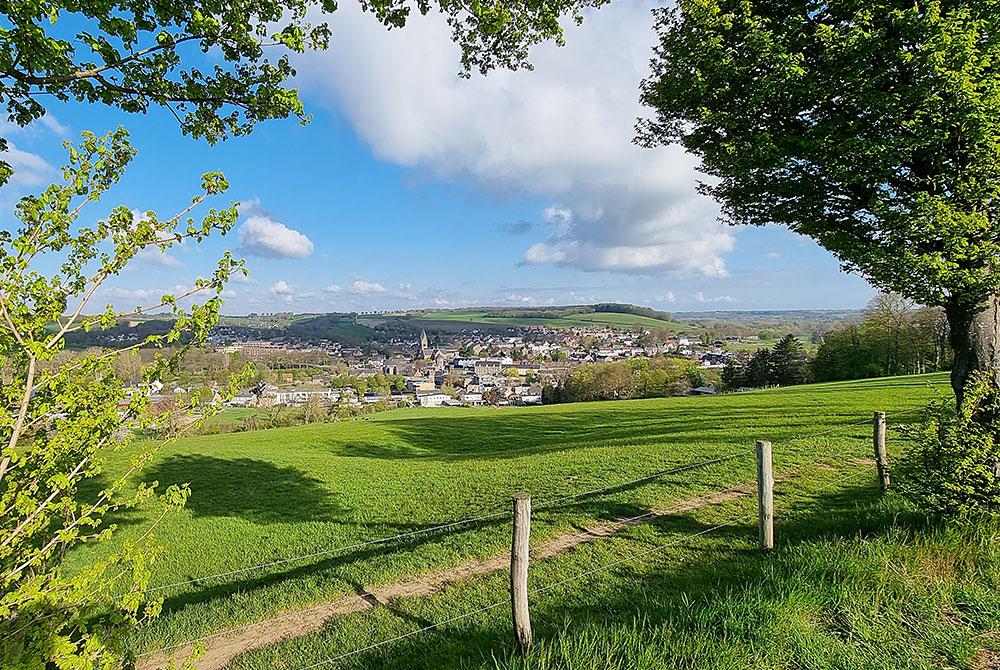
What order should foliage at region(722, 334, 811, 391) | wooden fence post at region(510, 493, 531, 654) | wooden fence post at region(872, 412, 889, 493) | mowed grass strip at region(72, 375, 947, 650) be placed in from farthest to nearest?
1. foliage at region(722, 334, 811, 391)
2. wooden fence post at region(872, 412, 889, 493)
3. mowed grass strip at region(72, 375, 947, 650)
4. wooden fence post at region(510, 493, 531, 654)

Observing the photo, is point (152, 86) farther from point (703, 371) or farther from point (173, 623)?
point (703, 371)

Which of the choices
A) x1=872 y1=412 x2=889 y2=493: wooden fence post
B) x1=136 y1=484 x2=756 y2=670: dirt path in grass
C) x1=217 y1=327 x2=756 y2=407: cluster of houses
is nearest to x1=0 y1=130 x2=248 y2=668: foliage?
x1=136 y1=484 x2=756 y2=670: dirt path in grass

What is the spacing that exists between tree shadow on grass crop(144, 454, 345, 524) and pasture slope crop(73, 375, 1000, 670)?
10 centimetres

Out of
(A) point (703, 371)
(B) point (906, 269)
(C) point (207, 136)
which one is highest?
(C) point (207, 136)

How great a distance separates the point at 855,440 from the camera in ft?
41.4

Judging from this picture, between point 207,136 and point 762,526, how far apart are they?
7.74 m

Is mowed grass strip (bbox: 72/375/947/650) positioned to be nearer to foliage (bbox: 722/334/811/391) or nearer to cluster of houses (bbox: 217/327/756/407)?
cluster of houses (bbox: 217/327/756/407)

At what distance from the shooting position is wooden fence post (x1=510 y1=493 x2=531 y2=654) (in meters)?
4.30

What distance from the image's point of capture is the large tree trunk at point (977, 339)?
21.0 ft

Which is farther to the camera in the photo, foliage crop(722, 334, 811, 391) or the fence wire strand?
foliage crop(722, 334, 811, 391)

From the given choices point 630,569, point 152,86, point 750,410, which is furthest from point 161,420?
point 750,410

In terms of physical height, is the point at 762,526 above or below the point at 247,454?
above

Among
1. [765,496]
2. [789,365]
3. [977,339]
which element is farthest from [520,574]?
[789,365]

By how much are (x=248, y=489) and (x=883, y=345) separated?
5864 cm
